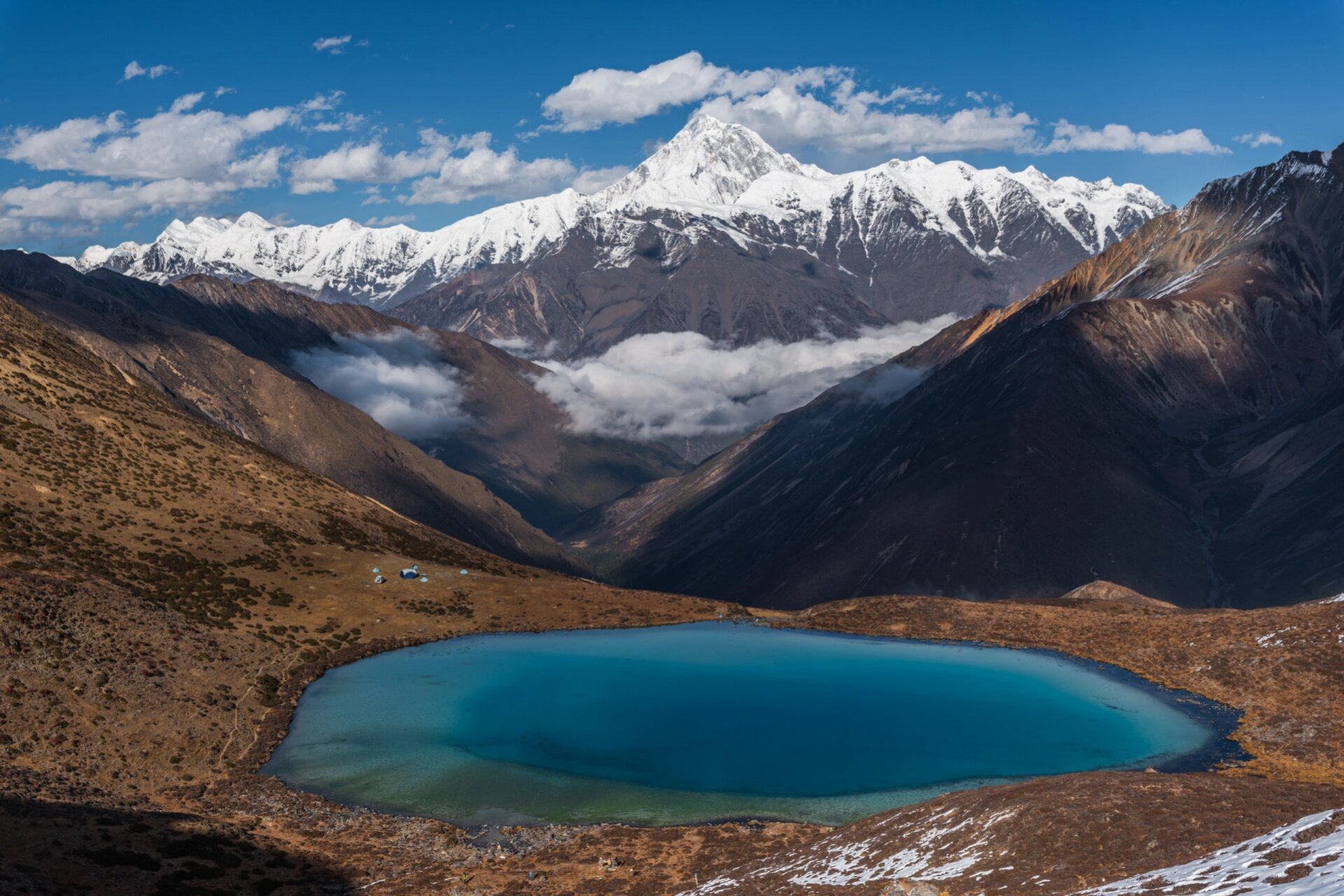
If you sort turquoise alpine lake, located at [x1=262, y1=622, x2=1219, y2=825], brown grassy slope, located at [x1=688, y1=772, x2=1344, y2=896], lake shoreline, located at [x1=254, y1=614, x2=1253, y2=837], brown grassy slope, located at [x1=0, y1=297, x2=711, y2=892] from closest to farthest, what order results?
brown grassy slope, located at [x1=688, y1=772, x2=1344, y2=896] < brown grassy slope, located at [x1=0, y1=297, x2=711, y2=892] < lake shoreline, located at [x1=254, y1=614, x2=1253, y2=837] < turquoise alpine lake, located at [x1=262, y1=622, x2=1219, y2=825]

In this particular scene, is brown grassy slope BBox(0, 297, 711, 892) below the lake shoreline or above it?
above

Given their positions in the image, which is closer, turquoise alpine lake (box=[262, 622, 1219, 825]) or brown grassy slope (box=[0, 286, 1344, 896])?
brown grassy slope (box=[0, 286, 1344, 896])

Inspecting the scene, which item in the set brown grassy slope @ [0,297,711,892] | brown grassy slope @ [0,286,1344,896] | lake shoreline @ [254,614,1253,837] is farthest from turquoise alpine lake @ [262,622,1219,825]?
brown grassy slope @ [0,297,711,892]

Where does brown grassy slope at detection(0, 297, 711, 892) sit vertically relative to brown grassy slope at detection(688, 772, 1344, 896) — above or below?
above

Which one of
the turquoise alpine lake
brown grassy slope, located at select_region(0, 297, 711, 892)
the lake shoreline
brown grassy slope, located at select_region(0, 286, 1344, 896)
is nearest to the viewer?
brown grassy slope, located at select_region(0, 286, 1344, 896)

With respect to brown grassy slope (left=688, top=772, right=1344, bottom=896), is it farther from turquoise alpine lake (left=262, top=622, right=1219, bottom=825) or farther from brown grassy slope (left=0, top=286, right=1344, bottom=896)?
turquoise alpine lake (left=262, top=622, right=1219, bottom=825)

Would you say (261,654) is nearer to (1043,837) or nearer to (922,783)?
(922,783)

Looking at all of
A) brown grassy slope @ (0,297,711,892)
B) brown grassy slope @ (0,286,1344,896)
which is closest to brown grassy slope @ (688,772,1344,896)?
brown grassy slope @ (0,286,1344,896)

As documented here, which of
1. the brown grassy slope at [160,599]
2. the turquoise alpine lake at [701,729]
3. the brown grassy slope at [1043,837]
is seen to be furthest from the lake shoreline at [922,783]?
the brown grassy slope at [1043,837]

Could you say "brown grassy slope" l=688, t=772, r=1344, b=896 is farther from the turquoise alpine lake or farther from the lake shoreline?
the turquoise alpine lake
